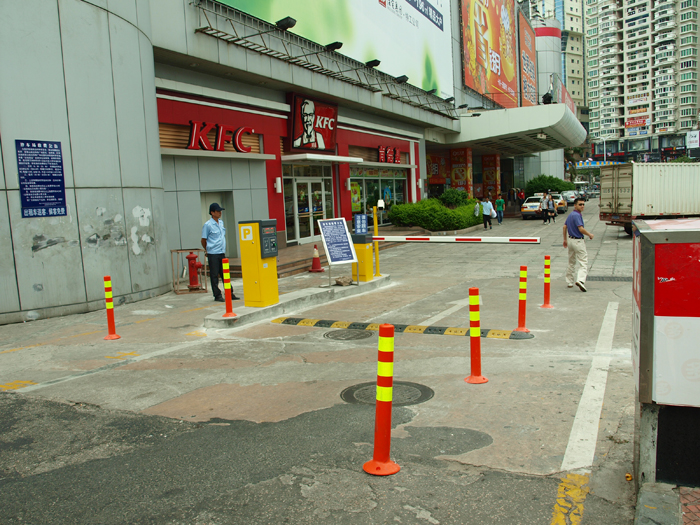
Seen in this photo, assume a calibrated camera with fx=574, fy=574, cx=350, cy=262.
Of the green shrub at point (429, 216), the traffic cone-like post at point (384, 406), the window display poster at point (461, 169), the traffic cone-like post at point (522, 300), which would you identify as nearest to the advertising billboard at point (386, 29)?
the green shrub at point (429, 216)

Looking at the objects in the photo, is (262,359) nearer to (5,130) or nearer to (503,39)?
(5,130)

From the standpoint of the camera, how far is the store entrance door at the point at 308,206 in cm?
2278

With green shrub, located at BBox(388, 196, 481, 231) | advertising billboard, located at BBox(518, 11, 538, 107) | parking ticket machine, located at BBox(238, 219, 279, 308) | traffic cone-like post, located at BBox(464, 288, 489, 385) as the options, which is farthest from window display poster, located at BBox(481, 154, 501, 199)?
traffic cone-like post, located at BBox(464, 288, 489, 385)

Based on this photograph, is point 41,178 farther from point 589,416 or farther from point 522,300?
point 589,416

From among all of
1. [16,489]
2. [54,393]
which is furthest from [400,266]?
[16,489]

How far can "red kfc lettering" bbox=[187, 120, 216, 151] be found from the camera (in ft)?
55.1

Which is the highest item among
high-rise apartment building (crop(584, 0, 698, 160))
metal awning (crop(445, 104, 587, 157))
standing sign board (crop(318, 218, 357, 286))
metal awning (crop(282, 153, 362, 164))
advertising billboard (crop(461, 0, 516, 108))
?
high-rise apartment building (crop(584, 0, 698, 160))

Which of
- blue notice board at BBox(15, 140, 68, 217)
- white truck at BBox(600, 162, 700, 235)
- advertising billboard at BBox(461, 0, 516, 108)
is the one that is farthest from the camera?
advertising billboard at BBox(461, 0, 516, 108)

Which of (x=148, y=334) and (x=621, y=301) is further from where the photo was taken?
(x=621, y=301)

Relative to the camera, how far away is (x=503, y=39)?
47.2m

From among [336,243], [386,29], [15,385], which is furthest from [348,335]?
[386,29]

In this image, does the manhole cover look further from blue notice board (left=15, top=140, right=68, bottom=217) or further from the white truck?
the white truck

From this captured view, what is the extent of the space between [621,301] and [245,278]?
710cm

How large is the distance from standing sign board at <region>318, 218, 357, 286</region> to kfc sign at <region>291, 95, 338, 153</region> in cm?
969
